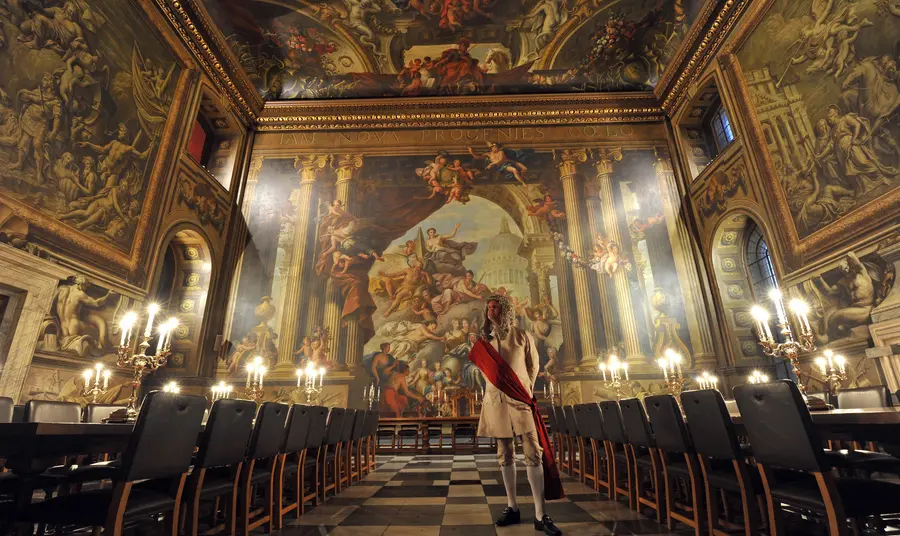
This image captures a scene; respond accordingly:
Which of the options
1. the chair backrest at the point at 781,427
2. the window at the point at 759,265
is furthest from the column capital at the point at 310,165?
the chair backrest at the point at 781,427

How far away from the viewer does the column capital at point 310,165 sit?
9.69 m

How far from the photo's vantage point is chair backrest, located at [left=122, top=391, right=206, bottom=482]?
1646mm

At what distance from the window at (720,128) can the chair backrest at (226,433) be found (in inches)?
387

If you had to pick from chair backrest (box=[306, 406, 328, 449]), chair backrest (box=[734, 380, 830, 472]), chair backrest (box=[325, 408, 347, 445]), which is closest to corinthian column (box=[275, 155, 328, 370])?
chair backrest (box=[325, 408, 347, 445])

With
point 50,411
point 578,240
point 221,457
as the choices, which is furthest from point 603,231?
point 50,411

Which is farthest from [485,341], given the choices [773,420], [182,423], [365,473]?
[365,473]

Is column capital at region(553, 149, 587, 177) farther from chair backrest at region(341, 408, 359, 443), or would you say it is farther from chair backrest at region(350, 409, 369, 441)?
chair backrest at region(341, 408, 359, 443)

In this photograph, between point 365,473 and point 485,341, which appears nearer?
point 485,341

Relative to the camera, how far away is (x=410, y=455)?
761 centimetres

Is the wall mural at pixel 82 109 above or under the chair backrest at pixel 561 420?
above

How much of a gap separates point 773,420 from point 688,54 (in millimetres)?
9291

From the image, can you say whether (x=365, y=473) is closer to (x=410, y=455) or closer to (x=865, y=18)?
(x=410, y=455)

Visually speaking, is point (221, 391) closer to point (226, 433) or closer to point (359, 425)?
point (359, 425)

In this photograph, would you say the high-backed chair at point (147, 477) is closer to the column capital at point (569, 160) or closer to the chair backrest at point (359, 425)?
the chair backrest at point (359, 425)
